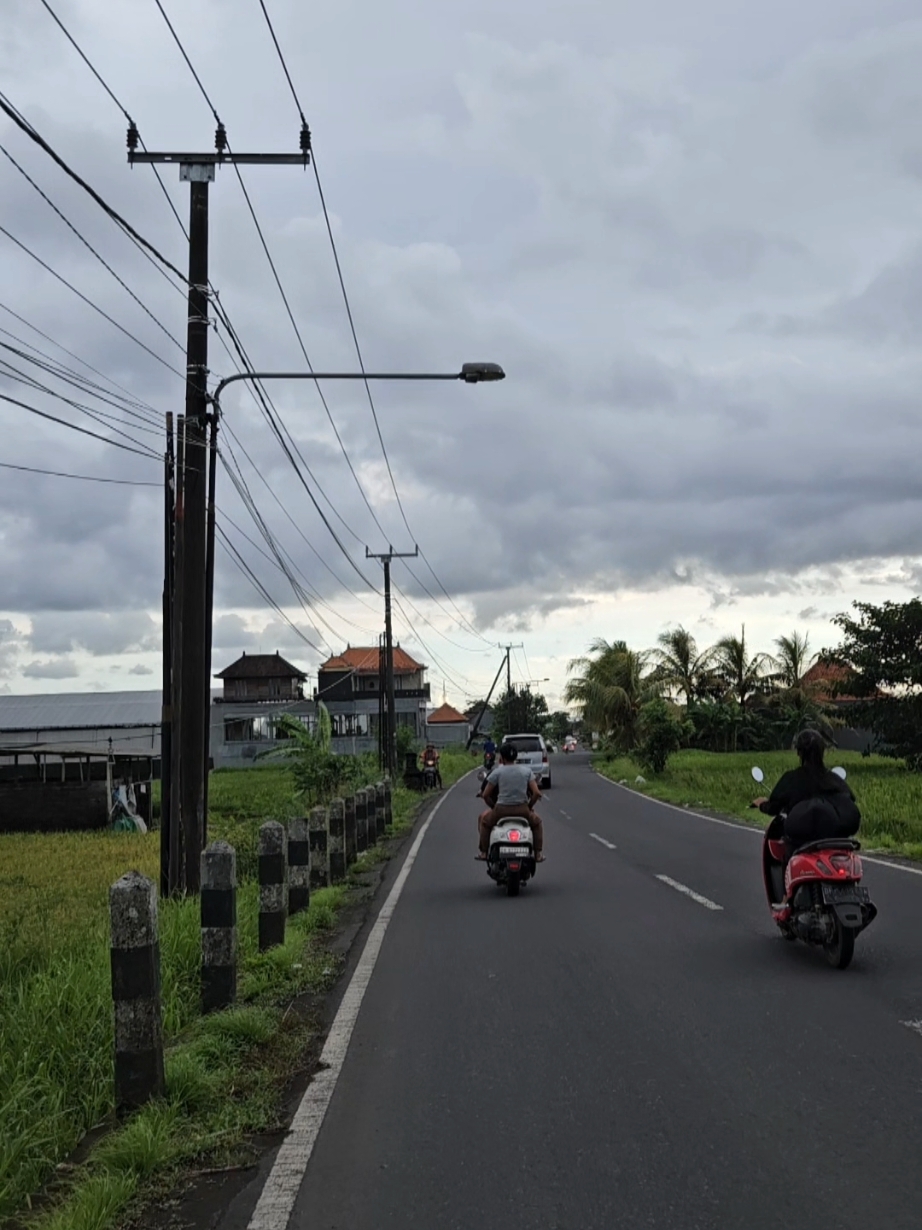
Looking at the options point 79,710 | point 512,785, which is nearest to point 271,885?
point 512,785

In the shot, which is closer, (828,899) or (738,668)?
(828,899)

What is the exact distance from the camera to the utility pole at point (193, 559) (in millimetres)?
12383

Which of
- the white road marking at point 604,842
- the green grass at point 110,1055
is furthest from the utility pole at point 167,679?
the white road marking at point 604,842

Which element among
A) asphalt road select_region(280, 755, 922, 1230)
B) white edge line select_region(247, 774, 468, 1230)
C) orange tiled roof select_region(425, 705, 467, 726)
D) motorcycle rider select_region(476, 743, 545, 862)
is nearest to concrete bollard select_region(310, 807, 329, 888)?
motorcycle rider select_region(476, 743, 545, 862)

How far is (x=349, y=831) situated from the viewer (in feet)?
55.4

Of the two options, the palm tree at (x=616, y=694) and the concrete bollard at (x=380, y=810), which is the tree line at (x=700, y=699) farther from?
the concrete bollard at (x=380, y=810)

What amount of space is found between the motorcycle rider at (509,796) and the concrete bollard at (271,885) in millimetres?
3873

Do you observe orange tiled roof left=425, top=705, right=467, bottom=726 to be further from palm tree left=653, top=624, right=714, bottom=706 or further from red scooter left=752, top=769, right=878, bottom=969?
red scooter left=752, top=769, right=878, bottom=969

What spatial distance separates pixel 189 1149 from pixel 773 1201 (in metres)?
2.42

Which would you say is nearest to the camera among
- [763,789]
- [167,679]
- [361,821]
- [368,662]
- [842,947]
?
[842,947]

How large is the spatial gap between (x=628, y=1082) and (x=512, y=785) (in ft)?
25.9

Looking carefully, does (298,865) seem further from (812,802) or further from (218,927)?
(812,802)

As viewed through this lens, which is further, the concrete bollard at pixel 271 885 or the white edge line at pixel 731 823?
the white edge line at pixel 731 823

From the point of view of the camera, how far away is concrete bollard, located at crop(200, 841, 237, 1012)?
7.69 metres
